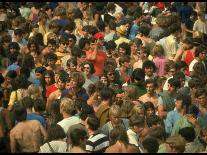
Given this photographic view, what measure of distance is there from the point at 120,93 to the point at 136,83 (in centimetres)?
91

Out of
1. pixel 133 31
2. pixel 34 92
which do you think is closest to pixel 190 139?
pixel 34 92

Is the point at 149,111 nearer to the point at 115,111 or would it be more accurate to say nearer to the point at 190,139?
the point at 115,111

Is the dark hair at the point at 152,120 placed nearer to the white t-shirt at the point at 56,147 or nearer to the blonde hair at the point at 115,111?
the blonde hair at the point at 115,111

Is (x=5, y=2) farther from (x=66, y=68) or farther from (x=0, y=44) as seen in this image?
(x=66, y=68)

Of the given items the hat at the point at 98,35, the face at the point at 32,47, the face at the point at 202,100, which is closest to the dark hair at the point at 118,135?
the face at the point at 202,100

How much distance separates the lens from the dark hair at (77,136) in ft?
36.5

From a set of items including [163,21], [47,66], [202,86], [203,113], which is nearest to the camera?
[203,113]

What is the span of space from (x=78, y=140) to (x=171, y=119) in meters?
2.27

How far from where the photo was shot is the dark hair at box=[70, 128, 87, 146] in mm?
11133

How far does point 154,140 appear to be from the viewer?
1102cm

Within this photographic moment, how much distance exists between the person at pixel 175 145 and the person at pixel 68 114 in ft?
6.08

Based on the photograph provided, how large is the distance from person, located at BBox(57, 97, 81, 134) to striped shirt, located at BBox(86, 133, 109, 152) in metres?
0.69

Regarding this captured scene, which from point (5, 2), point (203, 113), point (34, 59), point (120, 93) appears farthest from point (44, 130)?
point (5, 2)

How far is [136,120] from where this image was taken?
39.8 feet
